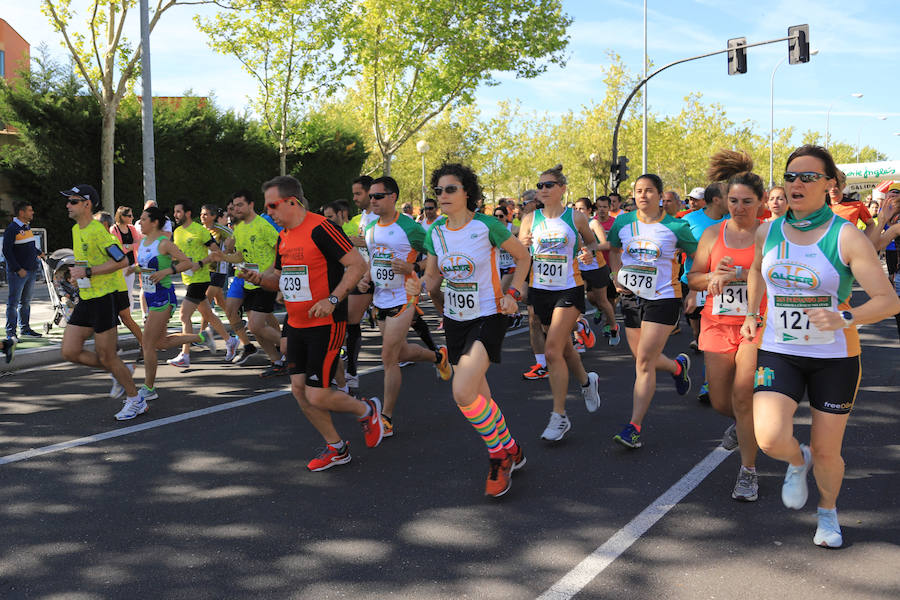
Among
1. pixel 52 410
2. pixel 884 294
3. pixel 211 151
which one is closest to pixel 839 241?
pixel 884 294

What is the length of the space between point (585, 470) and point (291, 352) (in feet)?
6.42

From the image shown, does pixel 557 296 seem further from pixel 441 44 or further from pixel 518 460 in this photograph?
pixel 441 44

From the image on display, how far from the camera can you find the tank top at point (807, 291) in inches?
132

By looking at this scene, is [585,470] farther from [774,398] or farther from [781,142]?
[781,142]

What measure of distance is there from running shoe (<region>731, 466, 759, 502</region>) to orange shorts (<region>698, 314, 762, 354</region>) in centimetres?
69

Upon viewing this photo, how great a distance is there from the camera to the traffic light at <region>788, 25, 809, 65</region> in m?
19.7

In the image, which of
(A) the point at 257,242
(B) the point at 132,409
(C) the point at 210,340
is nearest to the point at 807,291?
(B) the point at 132,409

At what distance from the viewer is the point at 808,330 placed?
11.2ft

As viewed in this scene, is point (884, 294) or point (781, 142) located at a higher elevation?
point (781, 142)

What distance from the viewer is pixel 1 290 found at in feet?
54.0

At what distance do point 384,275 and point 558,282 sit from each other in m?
1.40

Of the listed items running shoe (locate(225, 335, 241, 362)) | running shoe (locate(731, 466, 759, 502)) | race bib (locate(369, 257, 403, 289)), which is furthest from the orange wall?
running shoe (locate(731, 466, 759, 502))

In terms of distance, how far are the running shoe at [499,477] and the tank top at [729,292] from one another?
4.92 feet

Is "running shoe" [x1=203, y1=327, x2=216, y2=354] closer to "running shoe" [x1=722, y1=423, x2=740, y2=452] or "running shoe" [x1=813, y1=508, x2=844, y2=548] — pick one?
"running shoe" [x1=722, y1=423, x2=740, y2=452]
